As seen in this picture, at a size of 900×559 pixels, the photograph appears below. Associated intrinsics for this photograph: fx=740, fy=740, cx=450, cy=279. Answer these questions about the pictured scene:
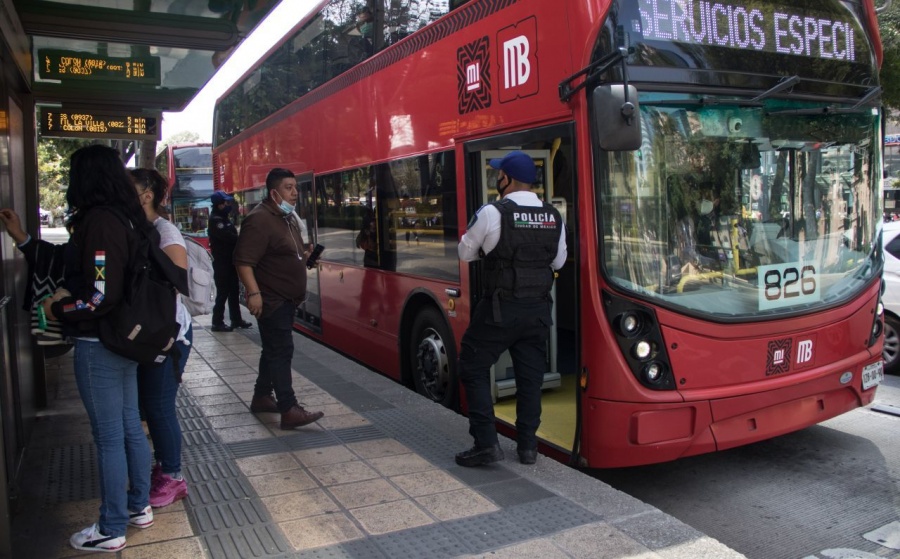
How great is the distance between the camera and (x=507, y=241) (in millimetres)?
4195

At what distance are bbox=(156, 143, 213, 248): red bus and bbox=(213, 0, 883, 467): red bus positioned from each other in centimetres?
1632

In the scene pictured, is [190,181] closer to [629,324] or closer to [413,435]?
[413,435]

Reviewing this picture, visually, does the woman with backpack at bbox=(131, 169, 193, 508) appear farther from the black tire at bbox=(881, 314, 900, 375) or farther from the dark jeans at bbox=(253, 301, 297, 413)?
the black tire at bbox=(881, 314, 900, 375)

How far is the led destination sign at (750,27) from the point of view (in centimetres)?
425

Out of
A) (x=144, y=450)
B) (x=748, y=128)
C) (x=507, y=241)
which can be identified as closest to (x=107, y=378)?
(x=144, y=450)

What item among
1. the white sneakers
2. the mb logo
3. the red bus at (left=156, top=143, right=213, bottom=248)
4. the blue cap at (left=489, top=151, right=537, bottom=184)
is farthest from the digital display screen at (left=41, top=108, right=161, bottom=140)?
the red bus at (left=156, top=143, right=213, bottom=248)

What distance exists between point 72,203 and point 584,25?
2829 mm

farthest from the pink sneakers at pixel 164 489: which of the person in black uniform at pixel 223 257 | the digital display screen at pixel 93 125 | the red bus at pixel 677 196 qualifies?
the digital display screen at pixel 93 125

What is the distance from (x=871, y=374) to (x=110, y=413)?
4678mm

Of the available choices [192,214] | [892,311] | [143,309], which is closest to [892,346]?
[892,311]

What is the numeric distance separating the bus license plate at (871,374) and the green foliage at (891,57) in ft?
20.8

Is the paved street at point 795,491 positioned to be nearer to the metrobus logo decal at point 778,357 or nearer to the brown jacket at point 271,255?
the metrobus logo decal at point 778,357

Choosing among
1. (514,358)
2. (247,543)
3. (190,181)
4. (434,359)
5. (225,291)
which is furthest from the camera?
(190,181)

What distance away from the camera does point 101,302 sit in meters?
3.07
